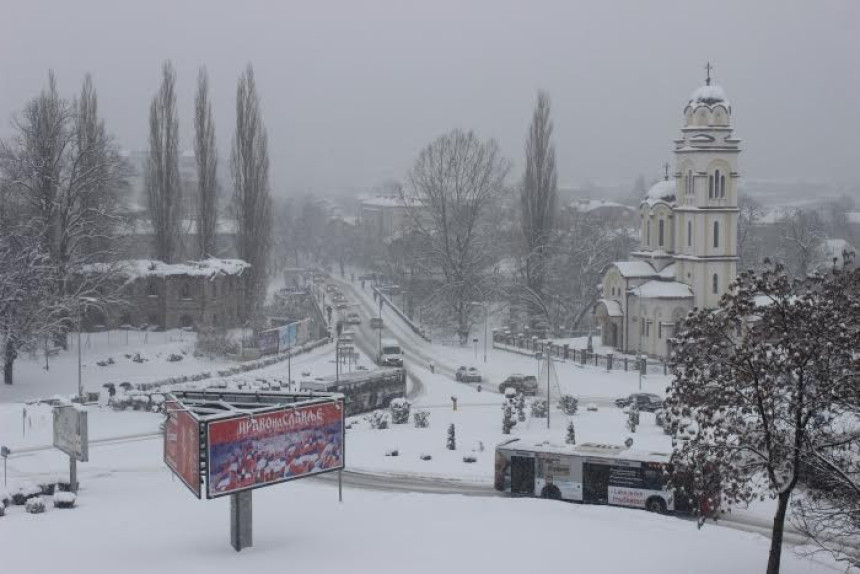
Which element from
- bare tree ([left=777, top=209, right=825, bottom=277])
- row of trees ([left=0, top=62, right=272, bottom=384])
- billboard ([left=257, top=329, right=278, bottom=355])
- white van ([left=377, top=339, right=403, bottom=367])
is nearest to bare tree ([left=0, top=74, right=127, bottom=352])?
row of trees ([left=0, top=62, right=272, bottom=384])

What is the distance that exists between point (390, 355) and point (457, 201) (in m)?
16.5

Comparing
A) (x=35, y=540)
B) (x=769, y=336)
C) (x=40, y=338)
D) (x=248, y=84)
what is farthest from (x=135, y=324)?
(x=769, y=336)

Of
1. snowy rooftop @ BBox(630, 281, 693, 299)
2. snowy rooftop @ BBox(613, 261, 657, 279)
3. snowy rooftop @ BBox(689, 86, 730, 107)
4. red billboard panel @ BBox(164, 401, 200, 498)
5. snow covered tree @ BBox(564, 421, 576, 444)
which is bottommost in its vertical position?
snow covered tree @ BBox(564, 421, 576, 444)

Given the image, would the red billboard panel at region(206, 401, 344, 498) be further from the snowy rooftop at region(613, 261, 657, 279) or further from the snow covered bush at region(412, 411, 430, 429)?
the snowy rooftop at region(613, 261, 657, 279)

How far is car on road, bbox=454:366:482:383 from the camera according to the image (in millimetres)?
54281

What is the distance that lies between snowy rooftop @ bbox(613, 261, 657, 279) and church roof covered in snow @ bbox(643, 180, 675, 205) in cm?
384

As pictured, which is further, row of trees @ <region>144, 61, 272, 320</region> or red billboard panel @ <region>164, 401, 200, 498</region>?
row of trees @ <region>144, 61, 272, 320</region>

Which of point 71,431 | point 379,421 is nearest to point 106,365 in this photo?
point 379,421

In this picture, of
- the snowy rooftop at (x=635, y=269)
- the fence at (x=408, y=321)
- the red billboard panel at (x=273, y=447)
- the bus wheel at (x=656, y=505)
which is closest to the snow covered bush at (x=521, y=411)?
the bus wheel at (x=656, y=505)

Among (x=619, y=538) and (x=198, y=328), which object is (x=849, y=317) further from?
(x=198, y=328)

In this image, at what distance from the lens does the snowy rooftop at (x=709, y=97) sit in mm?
56000

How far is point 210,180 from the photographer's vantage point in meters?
67.9

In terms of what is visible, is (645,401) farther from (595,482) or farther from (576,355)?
(595,482)

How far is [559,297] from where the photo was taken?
242 ft
